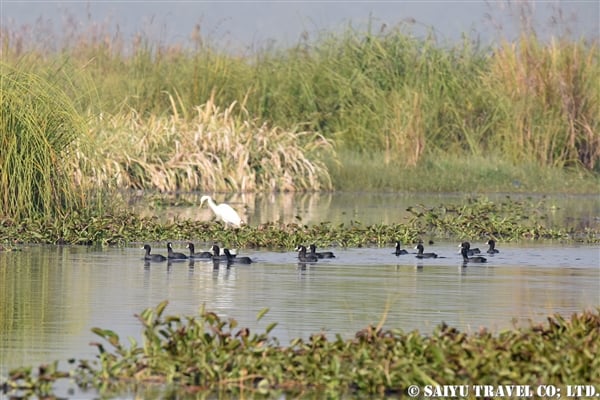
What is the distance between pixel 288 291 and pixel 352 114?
18.5m

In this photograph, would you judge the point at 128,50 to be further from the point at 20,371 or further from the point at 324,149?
the point at 20,371

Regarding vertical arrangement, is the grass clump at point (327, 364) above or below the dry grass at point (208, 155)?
below

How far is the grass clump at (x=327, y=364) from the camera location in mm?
9281

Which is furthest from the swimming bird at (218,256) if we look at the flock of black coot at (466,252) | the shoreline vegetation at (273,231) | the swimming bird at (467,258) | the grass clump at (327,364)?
the grass clump at (327,364)

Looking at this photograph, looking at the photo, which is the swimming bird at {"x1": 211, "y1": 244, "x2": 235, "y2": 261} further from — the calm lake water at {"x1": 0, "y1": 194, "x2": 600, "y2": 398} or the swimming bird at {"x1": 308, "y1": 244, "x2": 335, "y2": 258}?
the swimming bird at {"x1": 308, "y1": 244, "x2": 335, "y2": 258}

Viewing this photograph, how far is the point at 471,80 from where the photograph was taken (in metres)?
32.8

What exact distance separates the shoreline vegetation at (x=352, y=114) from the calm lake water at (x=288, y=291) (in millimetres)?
10069

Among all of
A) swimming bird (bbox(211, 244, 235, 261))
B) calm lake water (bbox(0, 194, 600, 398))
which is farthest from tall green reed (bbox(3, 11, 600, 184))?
swimming bird (bbox(211, 244, 235, 261))

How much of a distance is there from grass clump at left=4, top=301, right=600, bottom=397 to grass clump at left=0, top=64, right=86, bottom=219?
28.1 ft

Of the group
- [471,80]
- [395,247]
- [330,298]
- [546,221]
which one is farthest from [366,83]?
[330,298]

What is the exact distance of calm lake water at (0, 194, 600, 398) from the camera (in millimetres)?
11445

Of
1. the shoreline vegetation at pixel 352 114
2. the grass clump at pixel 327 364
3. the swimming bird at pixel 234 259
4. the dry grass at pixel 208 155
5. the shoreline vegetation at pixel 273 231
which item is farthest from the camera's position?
the shoreline vegetation at pixel 352 114

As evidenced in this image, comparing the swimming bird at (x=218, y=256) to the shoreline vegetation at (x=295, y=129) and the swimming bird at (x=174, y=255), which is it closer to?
the swimming bird at (x=174, y=255)

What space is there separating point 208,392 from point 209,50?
24.5 metres
